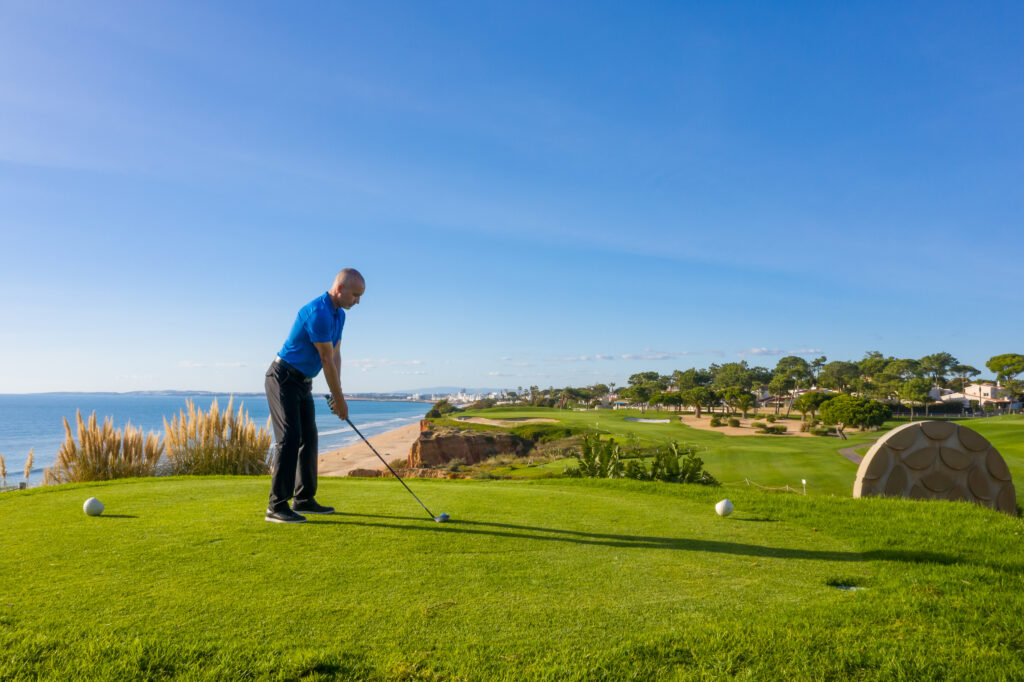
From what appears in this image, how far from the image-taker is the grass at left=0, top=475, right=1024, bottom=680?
233cm

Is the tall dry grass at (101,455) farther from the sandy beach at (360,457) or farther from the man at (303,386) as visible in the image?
the sandy beach at (360,457)

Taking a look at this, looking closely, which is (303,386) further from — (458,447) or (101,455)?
(458,447)

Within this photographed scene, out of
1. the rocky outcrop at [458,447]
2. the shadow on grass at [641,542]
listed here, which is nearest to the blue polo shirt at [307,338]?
the shadow on grass at [641,542]

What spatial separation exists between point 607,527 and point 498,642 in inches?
96.5

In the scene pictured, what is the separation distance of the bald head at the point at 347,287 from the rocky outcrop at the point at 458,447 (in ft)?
86.7

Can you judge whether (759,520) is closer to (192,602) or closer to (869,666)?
(869,666)

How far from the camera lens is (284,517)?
4457 mm

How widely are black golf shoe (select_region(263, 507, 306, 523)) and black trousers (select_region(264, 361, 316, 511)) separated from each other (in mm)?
41

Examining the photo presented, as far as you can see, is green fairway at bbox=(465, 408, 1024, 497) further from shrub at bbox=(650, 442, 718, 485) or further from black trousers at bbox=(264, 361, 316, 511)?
black trousers at bbox=(264, 361, 316, 511)

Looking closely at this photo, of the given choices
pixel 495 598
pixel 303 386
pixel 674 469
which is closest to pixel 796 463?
pixel 674 469

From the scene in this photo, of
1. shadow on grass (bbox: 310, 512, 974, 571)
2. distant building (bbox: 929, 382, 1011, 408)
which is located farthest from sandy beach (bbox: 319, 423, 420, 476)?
distant building (bbox: 929, 382, 1011, 408)

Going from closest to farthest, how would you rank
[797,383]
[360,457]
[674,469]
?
[674,469], [360,457], [797,383]

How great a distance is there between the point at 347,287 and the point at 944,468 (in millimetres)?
9111

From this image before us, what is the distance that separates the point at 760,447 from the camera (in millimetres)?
32969
